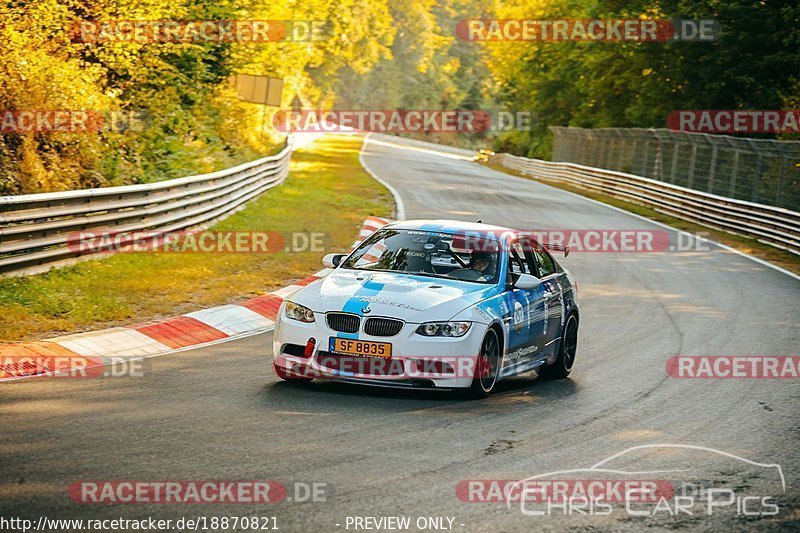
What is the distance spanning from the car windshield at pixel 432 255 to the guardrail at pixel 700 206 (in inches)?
672

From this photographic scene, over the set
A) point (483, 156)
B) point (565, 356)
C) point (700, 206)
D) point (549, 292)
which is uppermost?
point (549, 292)

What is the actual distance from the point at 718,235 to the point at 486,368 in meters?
21.4

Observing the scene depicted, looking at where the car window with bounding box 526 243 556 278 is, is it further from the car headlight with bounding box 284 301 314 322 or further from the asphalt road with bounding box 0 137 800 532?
the car headlight with bounding box 284 301 314 322

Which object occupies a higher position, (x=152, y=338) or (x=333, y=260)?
(x=333, y=260)

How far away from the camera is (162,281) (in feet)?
48.8

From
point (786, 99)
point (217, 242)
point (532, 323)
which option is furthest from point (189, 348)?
→ point (786, 99)

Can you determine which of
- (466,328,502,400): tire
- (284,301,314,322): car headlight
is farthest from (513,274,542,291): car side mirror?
(284,301,314,322): car headlight

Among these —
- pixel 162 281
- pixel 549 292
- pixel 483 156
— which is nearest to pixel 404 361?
pixel 549 292

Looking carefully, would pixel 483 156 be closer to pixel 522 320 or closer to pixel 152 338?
pixel 152 338

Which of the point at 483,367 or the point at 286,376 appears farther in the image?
the point at 286,376

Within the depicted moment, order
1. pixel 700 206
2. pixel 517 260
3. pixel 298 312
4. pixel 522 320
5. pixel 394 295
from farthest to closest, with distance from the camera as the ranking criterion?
pixel 700 206 → pixel 517 260 → pixel 522 320 → pixel 298 312 → pixel 394 295

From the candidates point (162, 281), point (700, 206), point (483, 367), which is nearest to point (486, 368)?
point (483, 367)

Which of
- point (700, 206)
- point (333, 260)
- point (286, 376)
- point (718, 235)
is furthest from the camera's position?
A: point (700, 206)

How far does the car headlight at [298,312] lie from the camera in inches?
372
